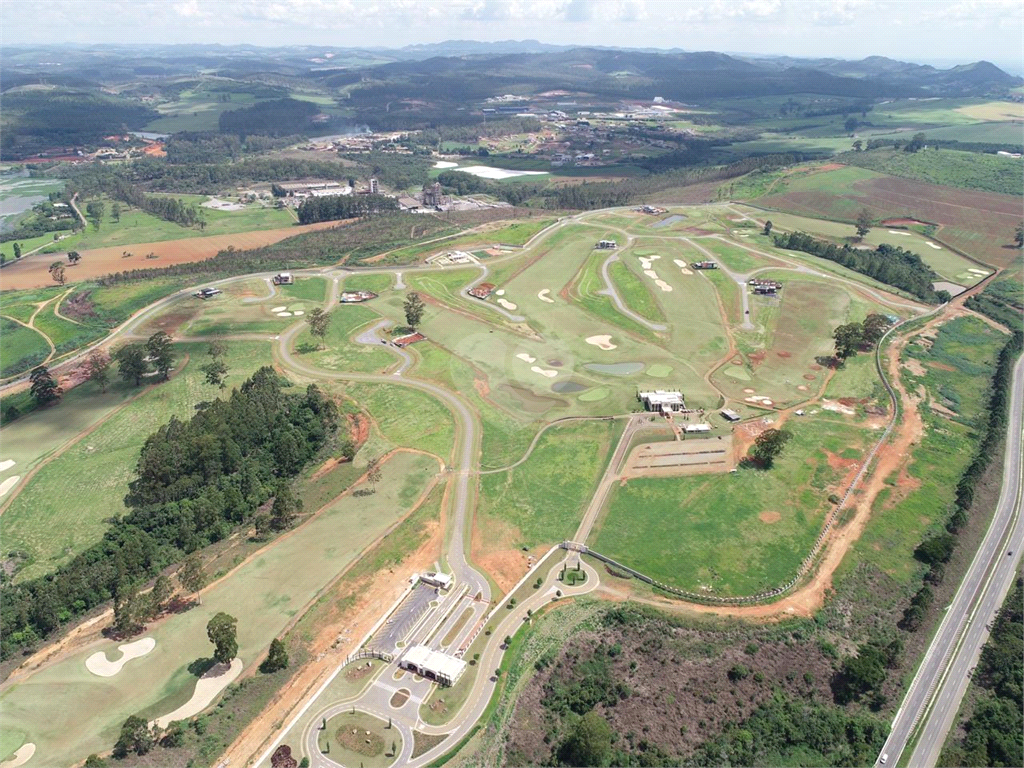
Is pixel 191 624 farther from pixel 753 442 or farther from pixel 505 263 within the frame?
pixel 505 263

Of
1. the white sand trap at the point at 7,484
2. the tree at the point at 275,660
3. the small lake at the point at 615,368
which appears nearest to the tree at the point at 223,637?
the tree at the point at 275,660

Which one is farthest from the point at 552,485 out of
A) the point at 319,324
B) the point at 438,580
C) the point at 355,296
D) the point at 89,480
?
the point at 355,296

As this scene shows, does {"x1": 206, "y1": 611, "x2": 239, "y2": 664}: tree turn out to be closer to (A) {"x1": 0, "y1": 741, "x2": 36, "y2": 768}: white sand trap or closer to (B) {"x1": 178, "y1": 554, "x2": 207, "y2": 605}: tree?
(B) {"x1": 178, "y1": 554, "x2": 207, "y2": 605}: tree

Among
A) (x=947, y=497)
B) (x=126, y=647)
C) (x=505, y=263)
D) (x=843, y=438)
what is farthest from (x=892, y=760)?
(x=505, y=263)

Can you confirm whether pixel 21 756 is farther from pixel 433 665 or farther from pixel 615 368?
pixel 615 368

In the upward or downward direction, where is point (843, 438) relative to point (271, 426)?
upward

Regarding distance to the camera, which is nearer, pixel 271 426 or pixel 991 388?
pixel 271 426
